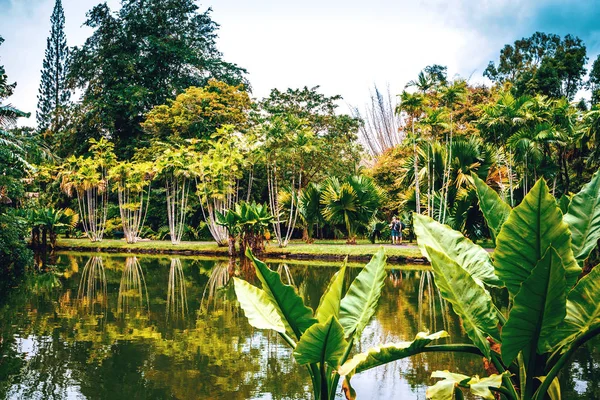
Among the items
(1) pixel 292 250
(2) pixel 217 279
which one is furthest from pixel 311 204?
(2) pixel 217 279

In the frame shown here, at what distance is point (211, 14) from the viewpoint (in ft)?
109

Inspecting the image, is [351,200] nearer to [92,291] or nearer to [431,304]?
[431,304]

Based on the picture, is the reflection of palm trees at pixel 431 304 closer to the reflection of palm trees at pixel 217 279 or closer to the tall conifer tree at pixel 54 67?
the reflection of palm trees at pixel 217 279

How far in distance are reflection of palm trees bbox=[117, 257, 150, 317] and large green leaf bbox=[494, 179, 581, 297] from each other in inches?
250

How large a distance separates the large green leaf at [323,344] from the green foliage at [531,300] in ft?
1.86

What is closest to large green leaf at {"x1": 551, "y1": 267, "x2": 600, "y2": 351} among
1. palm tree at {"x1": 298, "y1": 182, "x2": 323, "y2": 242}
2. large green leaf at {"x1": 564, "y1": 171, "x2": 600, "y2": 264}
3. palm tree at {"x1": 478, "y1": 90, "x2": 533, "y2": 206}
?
large green leaf at {"x1": 564, "y1": 171, "x2": 600, "y2": 264}

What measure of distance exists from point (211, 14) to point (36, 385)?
32.1 m

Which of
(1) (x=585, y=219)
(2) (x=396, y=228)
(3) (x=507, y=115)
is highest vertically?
(3) (x=507, y=115)

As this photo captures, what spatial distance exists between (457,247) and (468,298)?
0.48 meters

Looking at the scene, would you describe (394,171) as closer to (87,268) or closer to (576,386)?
(87,268)

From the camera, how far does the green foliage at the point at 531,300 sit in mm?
2348

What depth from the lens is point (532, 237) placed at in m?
2.46

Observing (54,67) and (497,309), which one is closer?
(497,309)

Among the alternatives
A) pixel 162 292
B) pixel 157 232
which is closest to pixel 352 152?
pixel 157 232
